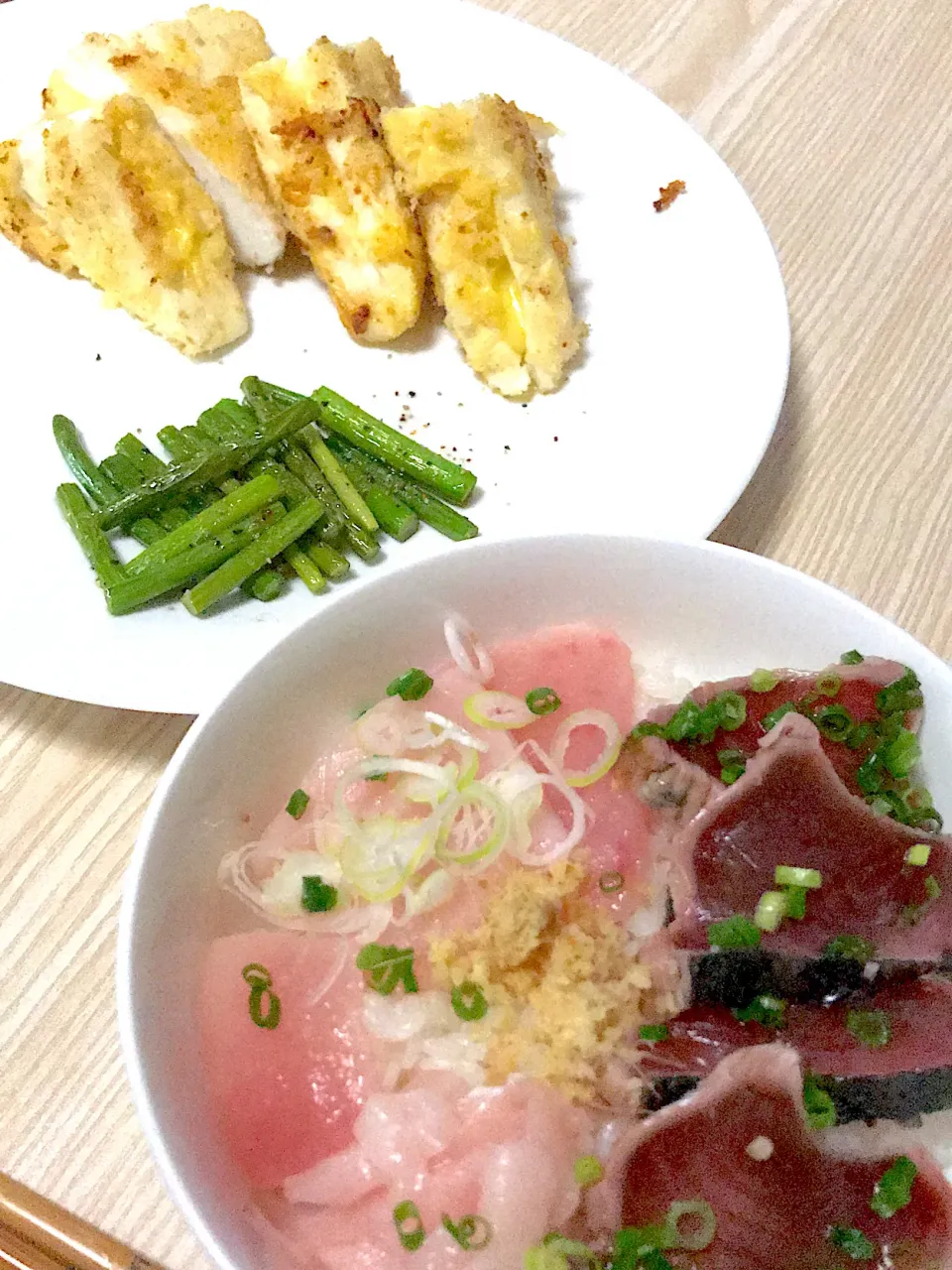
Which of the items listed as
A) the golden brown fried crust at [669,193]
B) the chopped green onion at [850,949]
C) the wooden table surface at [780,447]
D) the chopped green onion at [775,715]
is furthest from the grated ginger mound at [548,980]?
the golden brown fried crust at [669,193]

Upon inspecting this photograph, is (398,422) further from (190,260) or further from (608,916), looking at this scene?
(608,916)

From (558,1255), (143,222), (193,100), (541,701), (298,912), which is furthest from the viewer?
(193,100)

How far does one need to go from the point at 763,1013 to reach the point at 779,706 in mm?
382

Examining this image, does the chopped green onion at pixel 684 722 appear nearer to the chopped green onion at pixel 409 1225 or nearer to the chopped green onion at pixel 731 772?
the chopped green onion at pixel 731 772

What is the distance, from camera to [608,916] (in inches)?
50.8

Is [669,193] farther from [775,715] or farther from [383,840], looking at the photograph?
[383,840]

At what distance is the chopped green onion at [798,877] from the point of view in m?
1.25

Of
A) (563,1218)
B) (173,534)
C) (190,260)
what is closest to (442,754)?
(563,1218)

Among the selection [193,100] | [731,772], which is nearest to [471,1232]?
[731,772]

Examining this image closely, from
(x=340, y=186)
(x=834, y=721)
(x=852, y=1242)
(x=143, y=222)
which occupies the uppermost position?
(x=143, y=222)

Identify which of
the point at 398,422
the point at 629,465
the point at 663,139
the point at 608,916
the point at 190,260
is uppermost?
the point at 190,260

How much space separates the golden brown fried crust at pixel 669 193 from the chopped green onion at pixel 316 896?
172 cm

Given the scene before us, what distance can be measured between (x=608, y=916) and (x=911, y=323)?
5.55ft

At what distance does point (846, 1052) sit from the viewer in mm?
1199
